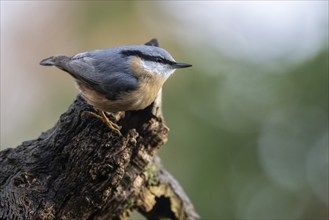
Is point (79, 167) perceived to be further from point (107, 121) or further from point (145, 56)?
point (145, 56)

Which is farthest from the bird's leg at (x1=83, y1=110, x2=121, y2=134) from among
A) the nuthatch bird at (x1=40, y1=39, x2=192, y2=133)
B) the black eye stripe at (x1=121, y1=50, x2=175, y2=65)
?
the black eye stripe at (x1=121, y1=50, x2=175, y2=65)

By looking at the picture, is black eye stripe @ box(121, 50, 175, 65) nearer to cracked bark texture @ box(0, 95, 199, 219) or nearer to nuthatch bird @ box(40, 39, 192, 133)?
nuthatch bird @ box(40, 39, 192, 133)

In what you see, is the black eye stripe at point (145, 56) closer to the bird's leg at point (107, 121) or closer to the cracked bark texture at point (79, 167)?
the cracked bark texture at point (79, 167)

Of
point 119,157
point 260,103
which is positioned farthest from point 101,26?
point 119,157

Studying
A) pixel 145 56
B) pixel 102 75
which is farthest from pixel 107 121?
pixel 145 56

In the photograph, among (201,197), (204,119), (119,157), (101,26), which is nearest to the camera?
(119,157)

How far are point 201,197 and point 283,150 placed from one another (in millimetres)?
836

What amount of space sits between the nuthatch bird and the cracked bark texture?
9cm

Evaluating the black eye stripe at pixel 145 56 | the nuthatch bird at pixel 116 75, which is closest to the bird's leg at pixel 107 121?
the nuthatch bird at pixel 116 75

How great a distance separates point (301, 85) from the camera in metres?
4.45

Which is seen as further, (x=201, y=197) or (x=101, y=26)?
(x=101, y=26)

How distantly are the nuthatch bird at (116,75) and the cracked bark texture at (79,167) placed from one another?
0.09 m

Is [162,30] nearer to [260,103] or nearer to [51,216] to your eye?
[260,103]

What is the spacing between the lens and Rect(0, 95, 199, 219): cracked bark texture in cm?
209
